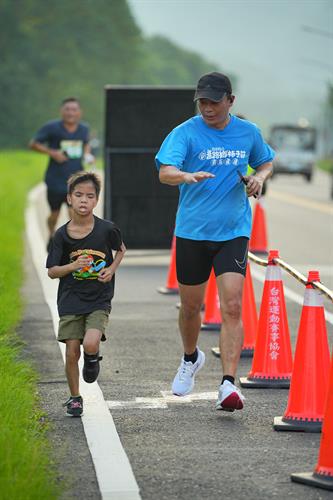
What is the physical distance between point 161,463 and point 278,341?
2374 mm

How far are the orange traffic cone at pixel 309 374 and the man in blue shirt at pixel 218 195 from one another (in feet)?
1.55

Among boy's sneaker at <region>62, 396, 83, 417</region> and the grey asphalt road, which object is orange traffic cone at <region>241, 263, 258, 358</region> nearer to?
the grey asphalt road

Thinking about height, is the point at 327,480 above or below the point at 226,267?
below

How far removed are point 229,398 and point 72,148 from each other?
9338 mm

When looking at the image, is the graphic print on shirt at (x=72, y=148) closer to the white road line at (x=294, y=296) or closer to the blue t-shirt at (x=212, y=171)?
the white road line at (x=294, y=296)

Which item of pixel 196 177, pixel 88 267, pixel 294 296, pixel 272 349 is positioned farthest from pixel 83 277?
pixel 294 296

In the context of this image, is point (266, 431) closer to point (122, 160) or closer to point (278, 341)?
point (278, 341)

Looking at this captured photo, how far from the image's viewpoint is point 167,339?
11.2 m

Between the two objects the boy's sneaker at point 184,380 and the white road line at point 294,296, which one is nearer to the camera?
the boy's sneaker at point 184,380

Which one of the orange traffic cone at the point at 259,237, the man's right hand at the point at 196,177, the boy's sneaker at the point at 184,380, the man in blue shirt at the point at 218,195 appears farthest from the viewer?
the orange traffic cone at the point at 259,237

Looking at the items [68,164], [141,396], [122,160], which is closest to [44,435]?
[141,396]

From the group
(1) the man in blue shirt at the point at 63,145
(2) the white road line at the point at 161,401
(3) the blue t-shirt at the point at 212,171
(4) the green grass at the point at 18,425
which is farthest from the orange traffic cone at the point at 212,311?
(1) the man in blue shirt at the point at 63,145

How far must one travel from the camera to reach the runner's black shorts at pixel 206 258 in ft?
27.2

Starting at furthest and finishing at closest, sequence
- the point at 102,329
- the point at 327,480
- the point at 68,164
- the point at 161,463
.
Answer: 1. the point at 68,164
2. the point at 102,329
3. the point at 161,463
4. the point at 327,480
